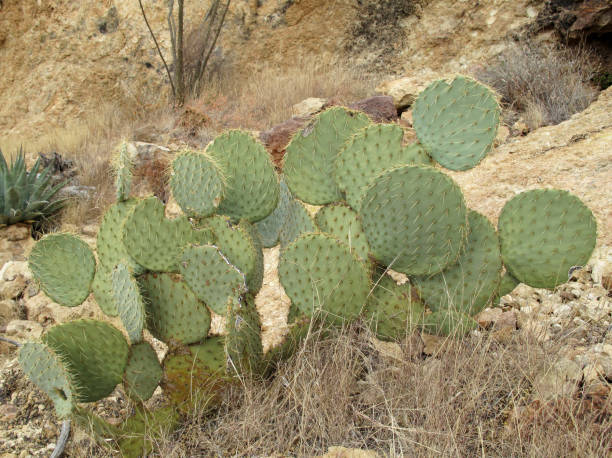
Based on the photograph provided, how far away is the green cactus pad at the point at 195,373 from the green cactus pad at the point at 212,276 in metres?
0.18

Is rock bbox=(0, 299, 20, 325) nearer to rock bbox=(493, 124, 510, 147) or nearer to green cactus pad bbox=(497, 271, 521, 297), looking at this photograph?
green cactus pad bbox=(497, 271, 521, 297)

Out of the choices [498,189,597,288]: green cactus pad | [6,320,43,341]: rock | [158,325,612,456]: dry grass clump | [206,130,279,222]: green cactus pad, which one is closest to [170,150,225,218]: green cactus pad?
[206,130,279,222]: green cactus pad

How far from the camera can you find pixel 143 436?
212 cm

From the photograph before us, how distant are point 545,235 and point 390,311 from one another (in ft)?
2.14

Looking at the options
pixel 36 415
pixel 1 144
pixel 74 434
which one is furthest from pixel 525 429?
pixel 1 144

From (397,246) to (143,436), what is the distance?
115cm

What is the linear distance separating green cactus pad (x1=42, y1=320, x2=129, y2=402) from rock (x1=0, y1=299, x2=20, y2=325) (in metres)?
1.76

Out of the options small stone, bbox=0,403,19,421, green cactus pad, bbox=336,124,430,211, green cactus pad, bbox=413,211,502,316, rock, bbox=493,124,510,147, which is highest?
green cactus pad, bbox=336,124,430,211

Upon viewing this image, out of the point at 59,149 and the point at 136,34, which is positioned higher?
the point at 136,34

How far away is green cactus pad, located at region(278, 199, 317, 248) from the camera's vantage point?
8.13ft

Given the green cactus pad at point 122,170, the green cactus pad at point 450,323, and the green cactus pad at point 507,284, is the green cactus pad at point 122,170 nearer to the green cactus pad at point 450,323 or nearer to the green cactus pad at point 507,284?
the green cactus pad at point 450,323

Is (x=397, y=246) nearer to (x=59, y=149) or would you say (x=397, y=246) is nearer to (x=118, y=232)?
(x=118, y=232)

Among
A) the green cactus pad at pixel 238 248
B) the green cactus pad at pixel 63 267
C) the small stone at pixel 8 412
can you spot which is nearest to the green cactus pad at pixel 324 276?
the green cactus pad at pixel 238 248

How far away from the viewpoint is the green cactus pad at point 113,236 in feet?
7.97
